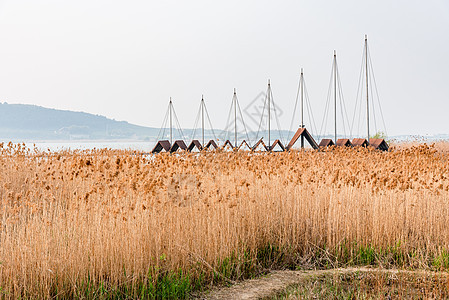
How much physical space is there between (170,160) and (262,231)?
193 centimetres

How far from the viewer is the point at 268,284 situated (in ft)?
13.0

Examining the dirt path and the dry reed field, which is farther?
the dirt path

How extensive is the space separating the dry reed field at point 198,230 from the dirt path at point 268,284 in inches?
7.7

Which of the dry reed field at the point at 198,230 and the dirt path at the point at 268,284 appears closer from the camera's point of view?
the dry reed field at the point at 198,230

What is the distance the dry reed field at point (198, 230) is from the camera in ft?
11.7

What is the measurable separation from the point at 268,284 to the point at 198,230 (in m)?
0.88

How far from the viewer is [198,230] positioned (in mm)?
4262

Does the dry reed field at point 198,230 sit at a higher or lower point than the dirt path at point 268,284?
higher

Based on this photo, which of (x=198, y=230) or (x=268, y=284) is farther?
(x=198, y=230)

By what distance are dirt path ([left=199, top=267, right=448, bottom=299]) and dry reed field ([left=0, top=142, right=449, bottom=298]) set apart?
0.20 meters

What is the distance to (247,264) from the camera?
4.44m

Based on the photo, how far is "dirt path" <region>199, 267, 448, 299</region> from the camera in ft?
12.2

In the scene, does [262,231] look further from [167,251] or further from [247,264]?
[167,251]

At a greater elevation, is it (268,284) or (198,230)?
(198,230)
